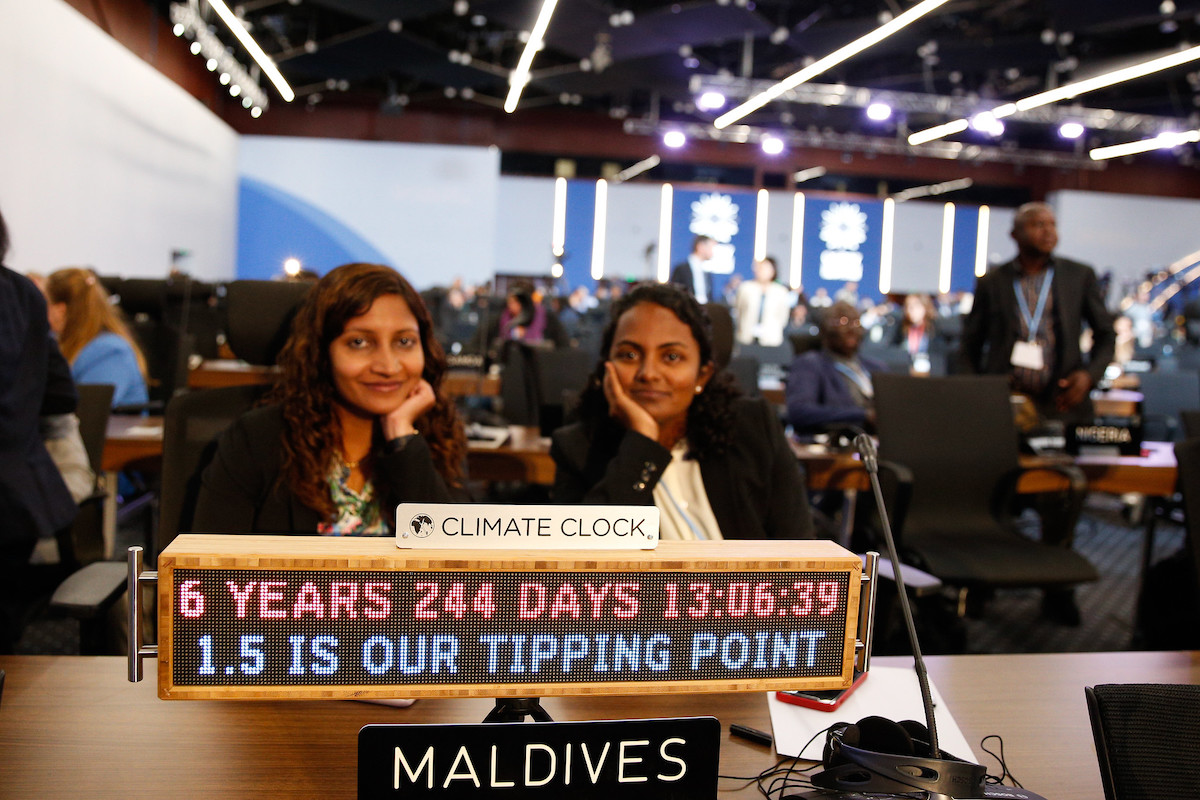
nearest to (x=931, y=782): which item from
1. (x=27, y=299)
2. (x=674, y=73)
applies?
(x=27, y=299)

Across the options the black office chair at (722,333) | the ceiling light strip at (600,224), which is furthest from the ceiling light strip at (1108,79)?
the black office chair at (722,333)

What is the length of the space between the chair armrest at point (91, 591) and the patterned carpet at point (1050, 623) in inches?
58.2

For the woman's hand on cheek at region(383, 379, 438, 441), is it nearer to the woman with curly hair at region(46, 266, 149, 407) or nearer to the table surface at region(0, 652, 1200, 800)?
the table surface at region(0, 652, 1200, 800)

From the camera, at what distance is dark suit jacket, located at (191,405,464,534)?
1.55 m

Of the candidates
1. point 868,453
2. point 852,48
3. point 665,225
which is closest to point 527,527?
point 868,453

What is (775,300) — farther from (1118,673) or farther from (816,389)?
(1118,673)

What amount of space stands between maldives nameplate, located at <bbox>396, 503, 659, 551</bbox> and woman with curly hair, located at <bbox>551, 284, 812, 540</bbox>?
3.03ft

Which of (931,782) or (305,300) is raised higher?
(305,300)

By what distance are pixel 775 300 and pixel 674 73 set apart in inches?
169

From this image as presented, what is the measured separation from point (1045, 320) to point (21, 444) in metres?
3.81

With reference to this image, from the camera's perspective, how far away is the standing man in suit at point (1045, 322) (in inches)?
150

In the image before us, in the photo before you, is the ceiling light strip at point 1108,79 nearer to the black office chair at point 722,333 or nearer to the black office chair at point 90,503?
the black office chair at point 722,333

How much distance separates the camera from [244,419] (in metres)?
1.62

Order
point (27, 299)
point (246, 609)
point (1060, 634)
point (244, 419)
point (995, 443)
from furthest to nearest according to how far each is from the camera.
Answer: point (1060, 634), point (995, 443), point (27, 299), point (244, 419), point (246, 609)
